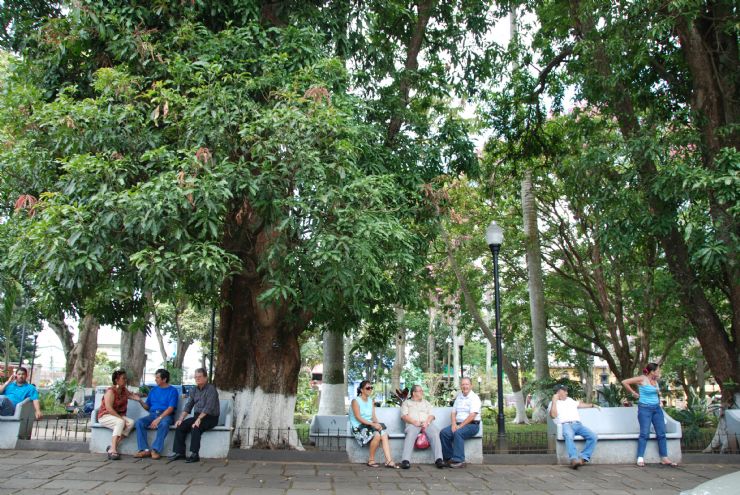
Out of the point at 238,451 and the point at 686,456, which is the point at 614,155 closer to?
the point at 686,456

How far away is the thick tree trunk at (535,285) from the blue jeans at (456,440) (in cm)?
735

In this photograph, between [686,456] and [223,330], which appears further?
[223,330]

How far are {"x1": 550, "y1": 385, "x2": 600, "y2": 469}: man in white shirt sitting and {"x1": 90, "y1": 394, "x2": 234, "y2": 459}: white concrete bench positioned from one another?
16.0 ft

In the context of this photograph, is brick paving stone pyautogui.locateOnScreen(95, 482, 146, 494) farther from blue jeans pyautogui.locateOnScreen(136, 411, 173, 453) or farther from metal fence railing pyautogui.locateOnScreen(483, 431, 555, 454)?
metal fence railing pyautogui.locateOnScreen(483, 431, 555, 454)

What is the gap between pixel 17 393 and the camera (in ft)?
33.5

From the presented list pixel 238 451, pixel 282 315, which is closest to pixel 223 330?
pixel 282 315

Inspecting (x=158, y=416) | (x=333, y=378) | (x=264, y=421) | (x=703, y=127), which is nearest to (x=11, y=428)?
(x=158, y=416)

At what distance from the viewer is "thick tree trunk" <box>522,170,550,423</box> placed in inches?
650

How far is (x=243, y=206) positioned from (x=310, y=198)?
6.79 ft

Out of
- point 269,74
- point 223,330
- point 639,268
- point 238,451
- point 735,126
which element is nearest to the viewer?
point 269,74

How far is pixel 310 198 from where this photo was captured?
764 cm

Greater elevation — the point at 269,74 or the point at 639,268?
the point at 269,74

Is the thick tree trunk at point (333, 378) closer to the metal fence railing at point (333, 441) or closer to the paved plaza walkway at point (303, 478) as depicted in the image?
the metal fence railing at point (333, 441)

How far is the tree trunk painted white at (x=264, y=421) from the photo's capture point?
10086 mm
